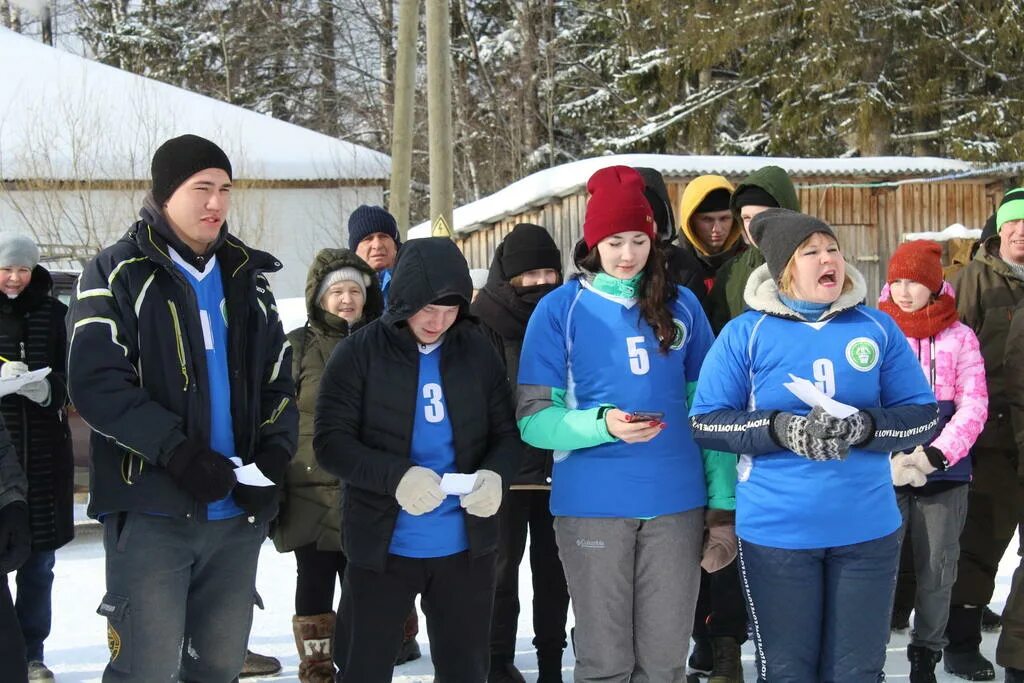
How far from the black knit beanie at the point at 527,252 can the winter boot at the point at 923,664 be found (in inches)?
86.4

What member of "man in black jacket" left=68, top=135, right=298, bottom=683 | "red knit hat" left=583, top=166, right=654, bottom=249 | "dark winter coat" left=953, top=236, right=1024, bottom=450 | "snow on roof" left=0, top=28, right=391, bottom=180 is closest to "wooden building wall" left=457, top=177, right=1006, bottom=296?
"snow on roof" left=0, top=28, right=391, bottom=180

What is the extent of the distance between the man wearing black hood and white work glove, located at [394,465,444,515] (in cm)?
121

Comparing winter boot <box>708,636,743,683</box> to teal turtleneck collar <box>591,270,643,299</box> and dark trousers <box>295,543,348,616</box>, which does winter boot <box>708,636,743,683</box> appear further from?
teal turtleneck collar <box>591,270,643,299</box>

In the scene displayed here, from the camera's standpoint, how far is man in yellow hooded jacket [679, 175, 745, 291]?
4922 mm

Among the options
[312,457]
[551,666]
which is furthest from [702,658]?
[312,457]

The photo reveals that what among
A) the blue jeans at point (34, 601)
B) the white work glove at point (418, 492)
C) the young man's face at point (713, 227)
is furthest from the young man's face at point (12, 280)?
the young man's face at point (713, 227)

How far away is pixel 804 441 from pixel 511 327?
5.10 feet

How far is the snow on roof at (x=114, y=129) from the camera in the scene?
14.8 meters

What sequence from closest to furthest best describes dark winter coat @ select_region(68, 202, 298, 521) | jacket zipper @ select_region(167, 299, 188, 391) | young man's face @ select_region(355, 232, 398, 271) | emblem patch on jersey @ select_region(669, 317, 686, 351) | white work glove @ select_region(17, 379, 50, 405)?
dark winter coat @ select_region(68, 202, 298, 521) < jacket zipper @ select_region(167, 299, 188, 391) < emblem patch on jersey @ select_region(669, 317, 686, 351) < white work glove @ select_region(17, 379, 50, 405) < young man's face @ select_region(355, 232, 398, 271)

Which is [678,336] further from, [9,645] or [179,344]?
[9,645]

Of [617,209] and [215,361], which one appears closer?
[215,361]

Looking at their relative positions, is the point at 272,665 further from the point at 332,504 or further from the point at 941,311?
the point at 941,311

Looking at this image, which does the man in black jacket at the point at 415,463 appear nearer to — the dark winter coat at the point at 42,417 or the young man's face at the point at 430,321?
the young man's face at the point at 430,321

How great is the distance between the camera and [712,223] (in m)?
4.96
